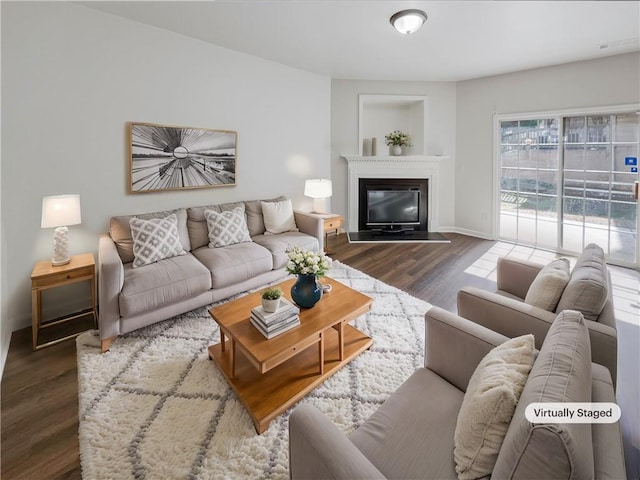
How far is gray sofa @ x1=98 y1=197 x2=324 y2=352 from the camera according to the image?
2.35 metres

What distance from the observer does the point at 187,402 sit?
1.85 metres

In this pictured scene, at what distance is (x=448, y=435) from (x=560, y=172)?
472 centimetres

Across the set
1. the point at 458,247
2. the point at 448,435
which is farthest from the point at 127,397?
the point at 458,247

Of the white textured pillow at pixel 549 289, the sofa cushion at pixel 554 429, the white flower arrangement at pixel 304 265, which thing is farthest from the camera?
the white flower arrangement at pixel 304 265

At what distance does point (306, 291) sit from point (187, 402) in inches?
37.2

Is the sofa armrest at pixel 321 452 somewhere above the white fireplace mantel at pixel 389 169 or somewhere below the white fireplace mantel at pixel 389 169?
below

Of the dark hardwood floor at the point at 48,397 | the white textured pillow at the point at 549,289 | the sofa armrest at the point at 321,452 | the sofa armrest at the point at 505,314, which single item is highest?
the white textured pillow at the point at 549,289

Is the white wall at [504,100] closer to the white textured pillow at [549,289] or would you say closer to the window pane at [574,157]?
the window pane at [574,157]

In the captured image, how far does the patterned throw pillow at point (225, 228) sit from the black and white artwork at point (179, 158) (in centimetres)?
52

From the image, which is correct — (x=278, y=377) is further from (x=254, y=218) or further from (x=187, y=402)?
(x=254, y=218)

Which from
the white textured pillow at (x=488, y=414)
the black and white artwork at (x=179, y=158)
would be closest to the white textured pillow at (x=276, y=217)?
the black and white artwork at (x=179, y=158)

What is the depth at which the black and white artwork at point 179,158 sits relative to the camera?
323cm

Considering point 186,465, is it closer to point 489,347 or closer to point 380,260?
point 489,347

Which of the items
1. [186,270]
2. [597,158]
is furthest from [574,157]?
[186,270]
